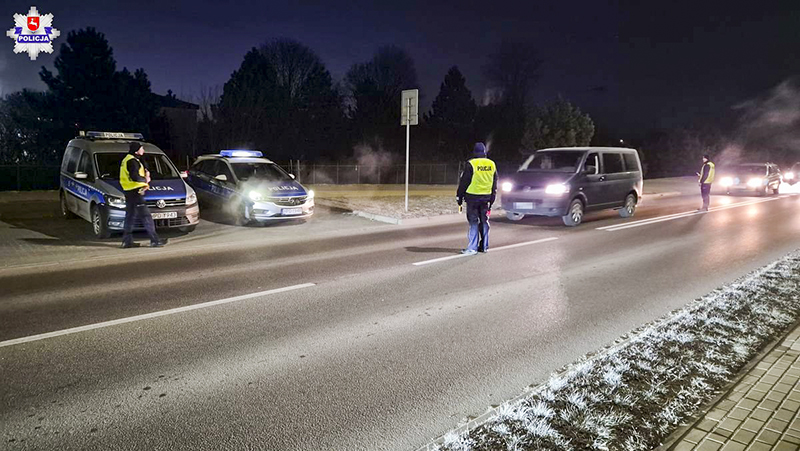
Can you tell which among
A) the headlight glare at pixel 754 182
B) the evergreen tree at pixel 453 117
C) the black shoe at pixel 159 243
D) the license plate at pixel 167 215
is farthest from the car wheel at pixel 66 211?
the evergreen tree at pixel 453 117

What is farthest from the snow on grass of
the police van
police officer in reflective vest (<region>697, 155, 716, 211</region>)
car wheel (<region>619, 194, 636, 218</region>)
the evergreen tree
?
the evergreen tree

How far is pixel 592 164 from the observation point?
44.2ft

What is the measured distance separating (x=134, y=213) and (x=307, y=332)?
6.20 meters

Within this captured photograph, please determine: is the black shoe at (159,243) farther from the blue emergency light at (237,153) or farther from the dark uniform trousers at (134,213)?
the blue emergency light at (237,153)

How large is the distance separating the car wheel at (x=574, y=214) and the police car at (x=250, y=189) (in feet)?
22.0

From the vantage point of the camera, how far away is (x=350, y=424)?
3391 mm

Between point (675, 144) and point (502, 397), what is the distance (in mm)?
58981

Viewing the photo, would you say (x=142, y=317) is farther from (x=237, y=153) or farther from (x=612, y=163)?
(x=612, y=163)

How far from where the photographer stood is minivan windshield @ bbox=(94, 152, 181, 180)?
11025 millimetres

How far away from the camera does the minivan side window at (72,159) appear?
11797 millimetres

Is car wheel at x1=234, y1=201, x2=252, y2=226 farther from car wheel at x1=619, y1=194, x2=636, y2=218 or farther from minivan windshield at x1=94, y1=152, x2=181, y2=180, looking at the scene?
car wheel at x1=619, y1=194, x2=636, y2=218

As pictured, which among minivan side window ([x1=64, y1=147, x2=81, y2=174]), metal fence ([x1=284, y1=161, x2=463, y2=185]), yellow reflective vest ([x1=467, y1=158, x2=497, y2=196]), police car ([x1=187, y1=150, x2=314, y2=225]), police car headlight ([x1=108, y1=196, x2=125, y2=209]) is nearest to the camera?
yellow reflective vest ([x1=467, y1=158, x2=497, y2=196])

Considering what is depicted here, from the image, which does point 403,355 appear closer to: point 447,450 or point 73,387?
point 447,450

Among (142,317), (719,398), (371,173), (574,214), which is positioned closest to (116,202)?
(142,317)
